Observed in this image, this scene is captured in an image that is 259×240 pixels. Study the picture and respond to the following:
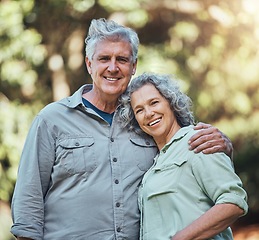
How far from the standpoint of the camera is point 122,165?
321 cm

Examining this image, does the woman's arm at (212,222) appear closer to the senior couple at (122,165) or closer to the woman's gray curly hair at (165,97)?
the senior couple at (122,165)

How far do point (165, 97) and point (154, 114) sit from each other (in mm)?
102

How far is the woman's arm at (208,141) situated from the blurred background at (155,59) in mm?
4463

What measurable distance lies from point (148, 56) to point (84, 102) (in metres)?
4.71

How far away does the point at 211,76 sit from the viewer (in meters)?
8.69

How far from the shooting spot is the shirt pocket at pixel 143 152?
3260 mm

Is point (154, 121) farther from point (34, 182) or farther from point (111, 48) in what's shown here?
point (34, 182)

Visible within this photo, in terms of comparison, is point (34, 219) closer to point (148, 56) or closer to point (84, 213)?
point (84, 213)

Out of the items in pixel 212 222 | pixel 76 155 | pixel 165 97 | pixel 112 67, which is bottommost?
pixel 212 222

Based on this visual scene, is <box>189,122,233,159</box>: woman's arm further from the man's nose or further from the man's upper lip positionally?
the man's nose

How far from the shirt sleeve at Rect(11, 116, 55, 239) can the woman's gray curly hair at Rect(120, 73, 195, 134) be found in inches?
14.9

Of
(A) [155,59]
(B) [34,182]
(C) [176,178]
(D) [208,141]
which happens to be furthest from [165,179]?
(A) [155,59]

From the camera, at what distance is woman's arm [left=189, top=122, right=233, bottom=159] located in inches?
117

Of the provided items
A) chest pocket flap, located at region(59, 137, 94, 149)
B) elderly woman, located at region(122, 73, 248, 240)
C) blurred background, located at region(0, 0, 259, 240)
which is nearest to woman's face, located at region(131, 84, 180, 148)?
elderly woman, located at region(122, 73, 248, 240)
